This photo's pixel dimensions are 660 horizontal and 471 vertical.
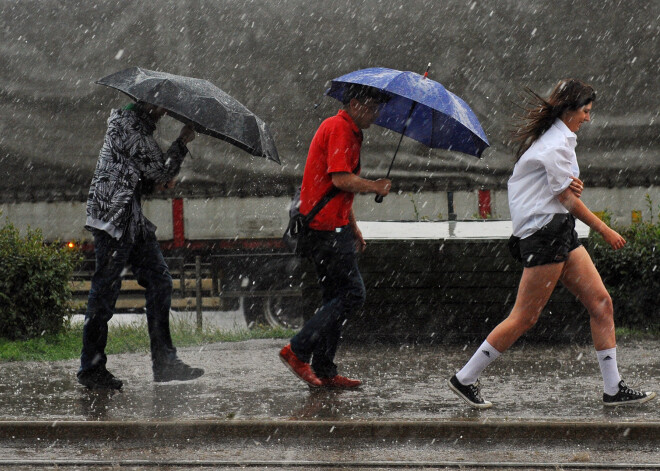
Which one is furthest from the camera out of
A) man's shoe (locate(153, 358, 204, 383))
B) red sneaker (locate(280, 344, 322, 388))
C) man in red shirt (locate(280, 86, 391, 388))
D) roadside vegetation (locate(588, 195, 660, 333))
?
roadside vegetation (locate(588, 195, 660, 333))

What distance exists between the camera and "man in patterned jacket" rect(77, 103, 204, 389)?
20.0 feet

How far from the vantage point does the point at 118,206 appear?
19.9 ft

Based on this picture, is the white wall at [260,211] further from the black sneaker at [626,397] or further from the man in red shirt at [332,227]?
the black sneaker at [626,397]

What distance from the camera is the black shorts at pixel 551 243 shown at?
5.38m

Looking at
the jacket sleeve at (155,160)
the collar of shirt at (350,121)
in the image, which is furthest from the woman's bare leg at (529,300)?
the jacket sleeve at (155,160)

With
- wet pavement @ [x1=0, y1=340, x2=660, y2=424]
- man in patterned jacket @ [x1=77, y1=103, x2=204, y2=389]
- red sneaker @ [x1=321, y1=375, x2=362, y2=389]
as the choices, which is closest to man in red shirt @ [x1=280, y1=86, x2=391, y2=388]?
red sneaker @ [x1=321, y1=375, x2=362, y2=389]

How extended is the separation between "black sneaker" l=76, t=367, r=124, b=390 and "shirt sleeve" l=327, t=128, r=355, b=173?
6.41ft

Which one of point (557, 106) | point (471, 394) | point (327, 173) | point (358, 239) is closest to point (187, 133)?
point (327, 173)

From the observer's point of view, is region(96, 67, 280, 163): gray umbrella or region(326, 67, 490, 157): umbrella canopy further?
region(96, 67, 280, 163): gray umbrella

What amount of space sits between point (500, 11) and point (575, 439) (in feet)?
19.3

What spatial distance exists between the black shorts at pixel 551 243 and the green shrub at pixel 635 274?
3.79m

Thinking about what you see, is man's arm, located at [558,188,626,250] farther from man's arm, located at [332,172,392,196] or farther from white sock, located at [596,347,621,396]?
man's arm, located at [332,172,392,196]

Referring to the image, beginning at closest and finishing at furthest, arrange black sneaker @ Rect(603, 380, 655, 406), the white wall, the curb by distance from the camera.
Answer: the curb < black sneaker @ Rect(603, 380, 655, 406) < the white wall

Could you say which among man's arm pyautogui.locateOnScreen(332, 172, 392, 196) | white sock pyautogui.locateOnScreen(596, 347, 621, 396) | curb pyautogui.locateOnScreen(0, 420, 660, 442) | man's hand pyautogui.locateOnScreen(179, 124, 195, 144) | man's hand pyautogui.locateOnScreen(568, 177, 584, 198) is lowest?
curb pyautogui.locateOnScreen(0, 420, 660, 442)
